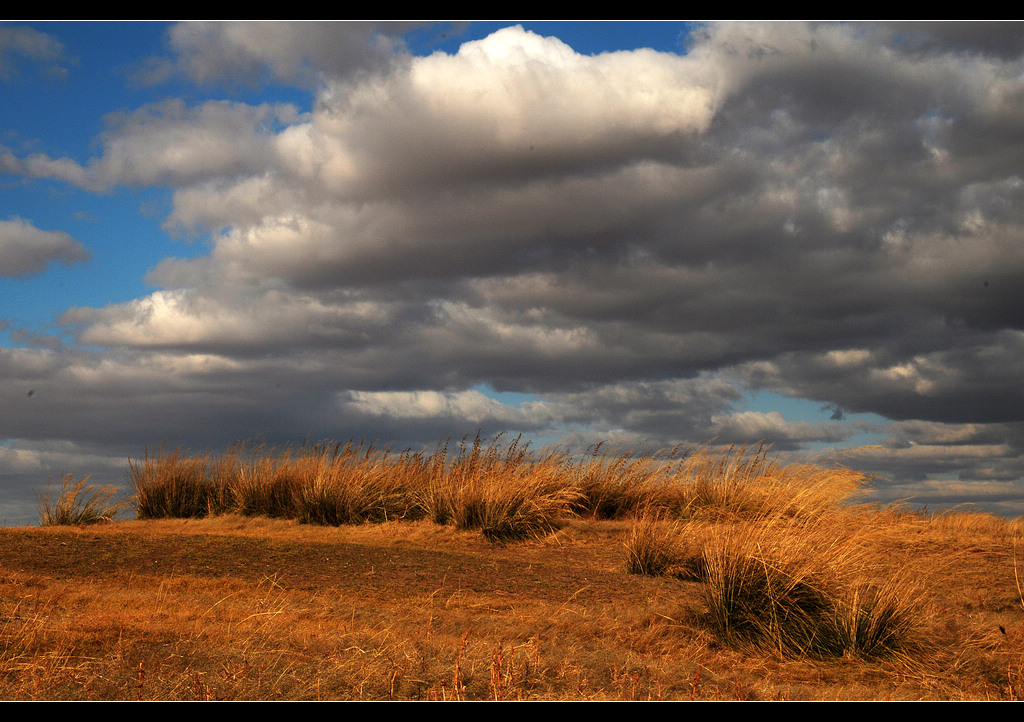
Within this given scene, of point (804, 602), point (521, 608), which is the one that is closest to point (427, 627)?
point (521, 608)

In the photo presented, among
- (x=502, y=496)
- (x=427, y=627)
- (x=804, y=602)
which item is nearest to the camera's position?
(x=427, y=627)

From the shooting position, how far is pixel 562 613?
5156 mm

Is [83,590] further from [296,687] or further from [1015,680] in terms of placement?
[1015,680]

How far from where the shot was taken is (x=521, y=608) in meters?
5.41

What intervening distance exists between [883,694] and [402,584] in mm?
3536

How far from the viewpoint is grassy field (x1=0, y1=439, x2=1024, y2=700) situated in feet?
12.0

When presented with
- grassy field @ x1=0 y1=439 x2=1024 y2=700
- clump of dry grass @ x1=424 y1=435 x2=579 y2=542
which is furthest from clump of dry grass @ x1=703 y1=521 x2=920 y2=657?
clump of dry grass @ x1=424 y1=435 x2=579 y2=542

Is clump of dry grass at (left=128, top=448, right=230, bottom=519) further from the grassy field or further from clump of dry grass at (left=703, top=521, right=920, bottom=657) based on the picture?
clump of dry grass at (left=703, top=521, right=920, bottom=657)

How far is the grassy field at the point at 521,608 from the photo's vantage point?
367cm

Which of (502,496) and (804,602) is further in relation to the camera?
(502,496)

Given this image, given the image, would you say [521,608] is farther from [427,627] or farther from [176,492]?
[176,492]

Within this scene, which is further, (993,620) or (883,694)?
(993,620)
